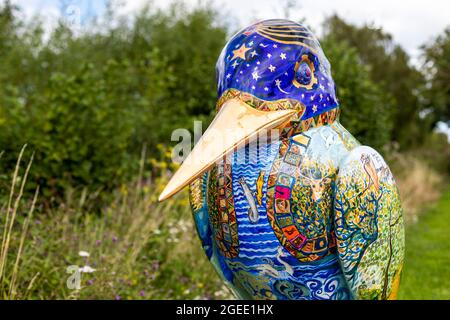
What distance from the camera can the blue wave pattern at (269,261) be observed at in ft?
6.45

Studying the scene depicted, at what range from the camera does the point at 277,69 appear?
1996 mm

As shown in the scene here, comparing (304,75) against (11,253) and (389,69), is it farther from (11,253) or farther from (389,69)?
(389,69)

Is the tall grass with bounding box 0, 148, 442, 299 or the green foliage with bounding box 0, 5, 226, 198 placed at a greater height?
the green foliage with bounding box 0, 5, 226, 198

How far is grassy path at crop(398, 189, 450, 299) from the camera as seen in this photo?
16.8 feet

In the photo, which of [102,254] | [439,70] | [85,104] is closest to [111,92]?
[85,104]

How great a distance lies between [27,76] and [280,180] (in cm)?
753

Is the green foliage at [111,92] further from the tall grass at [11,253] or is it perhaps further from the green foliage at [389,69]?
the green foliage at [389,69]

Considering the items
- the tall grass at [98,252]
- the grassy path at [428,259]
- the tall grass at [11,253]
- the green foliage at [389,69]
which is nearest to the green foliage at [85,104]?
the tall grass at [98,252]

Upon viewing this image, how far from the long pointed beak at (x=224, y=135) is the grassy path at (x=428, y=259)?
345cm

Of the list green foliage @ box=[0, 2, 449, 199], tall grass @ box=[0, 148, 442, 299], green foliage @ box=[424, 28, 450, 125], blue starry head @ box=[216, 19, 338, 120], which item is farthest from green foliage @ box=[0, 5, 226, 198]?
green foliage @ box=[424, 28, 450, 125]

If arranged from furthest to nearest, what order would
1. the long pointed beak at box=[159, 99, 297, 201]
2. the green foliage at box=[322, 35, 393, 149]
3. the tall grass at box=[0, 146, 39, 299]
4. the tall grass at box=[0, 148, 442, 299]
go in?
the green foliage at box=[322, 35, 393, 149], the tall grass at box=[0, 148, 442, 299], the tall grass at box=[0, 146, 39, 299], the long pointed beak at box=[159, 99, 297, 201]

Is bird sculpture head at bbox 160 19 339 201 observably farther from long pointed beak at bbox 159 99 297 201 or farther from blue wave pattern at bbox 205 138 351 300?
blue wave pattern at bbox 205 138 351 300

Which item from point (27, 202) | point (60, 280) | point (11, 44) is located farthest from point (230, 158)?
point (11, 44)

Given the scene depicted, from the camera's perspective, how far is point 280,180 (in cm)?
194
